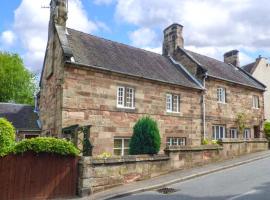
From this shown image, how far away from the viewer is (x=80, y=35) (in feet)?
69.0

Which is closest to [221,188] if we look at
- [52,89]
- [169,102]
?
[169,102]

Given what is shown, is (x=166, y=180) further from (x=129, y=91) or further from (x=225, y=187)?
(x=129, y=91)

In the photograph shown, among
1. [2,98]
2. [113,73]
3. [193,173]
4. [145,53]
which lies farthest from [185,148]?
[2,98]

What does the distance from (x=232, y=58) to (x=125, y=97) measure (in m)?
18.3

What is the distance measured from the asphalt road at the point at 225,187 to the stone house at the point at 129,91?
5910 mm

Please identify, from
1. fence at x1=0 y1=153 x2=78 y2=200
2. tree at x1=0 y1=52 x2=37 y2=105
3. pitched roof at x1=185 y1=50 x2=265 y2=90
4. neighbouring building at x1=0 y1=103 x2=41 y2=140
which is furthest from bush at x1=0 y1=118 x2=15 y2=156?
tree at x1=0 y1=52 x2=37 y2=105

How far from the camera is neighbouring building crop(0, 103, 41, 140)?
21062 mm

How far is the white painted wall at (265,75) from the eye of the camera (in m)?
35.1

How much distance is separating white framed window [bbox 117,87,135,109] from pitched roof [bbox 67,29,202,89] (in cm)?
102

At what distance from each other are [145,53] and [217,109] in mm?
7039

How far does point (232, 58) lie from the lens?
33.1m

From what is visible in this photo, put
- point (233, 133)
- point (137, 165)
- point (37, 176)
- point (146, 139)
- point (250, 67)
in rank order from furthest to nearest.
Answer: point (250, 67), point (233, 133), point (146, 139), point (137, 165), point (37, 176)

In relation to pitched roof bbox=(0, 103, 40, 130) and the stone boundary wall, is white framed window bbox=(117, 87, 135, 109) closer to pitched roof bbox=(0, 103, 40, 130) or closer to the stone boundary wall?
the stone boundary wall

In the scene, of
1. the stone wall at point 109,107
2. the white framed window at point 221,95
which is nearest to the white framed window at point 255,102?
the white framed window at point 221,95
